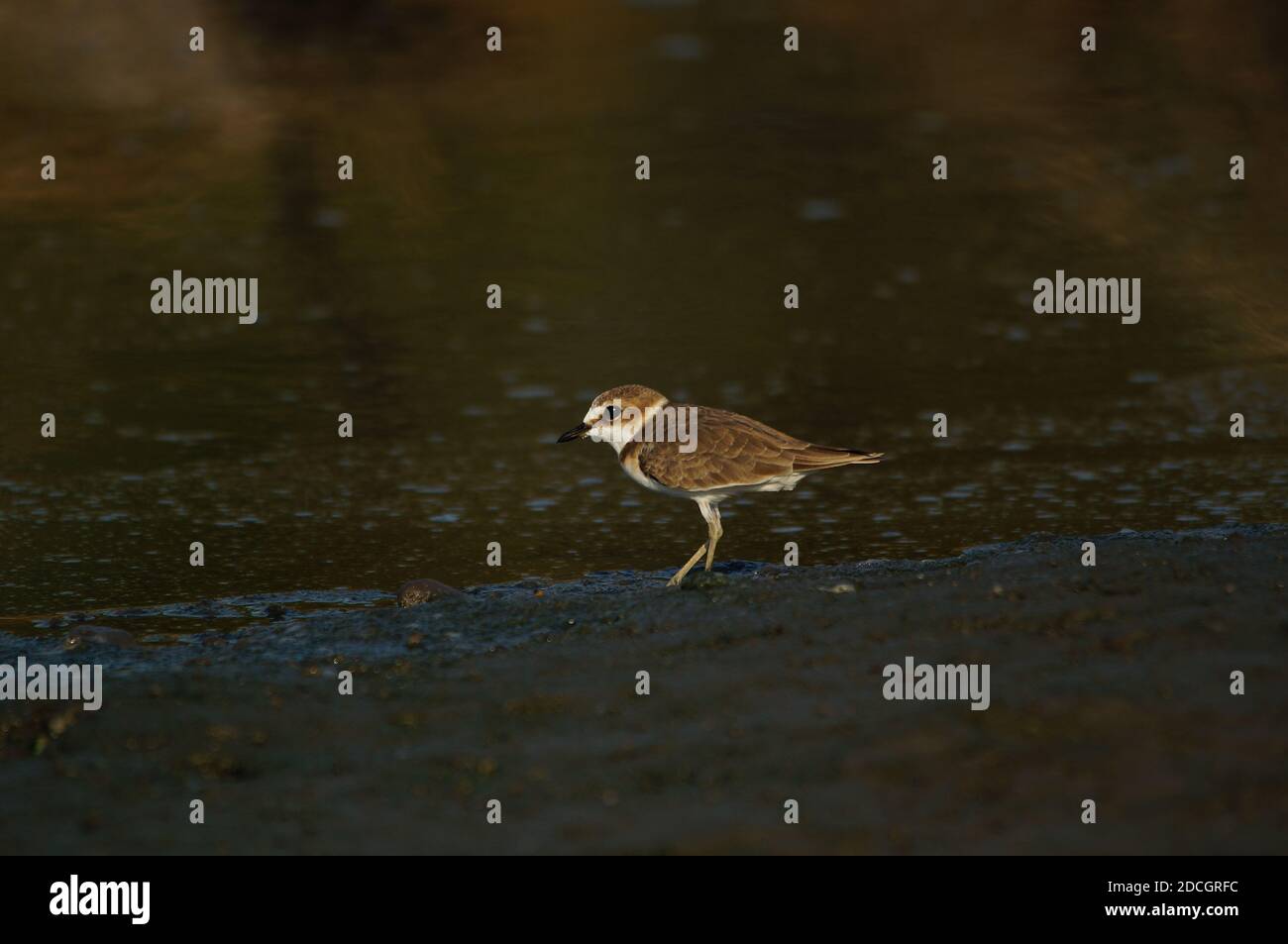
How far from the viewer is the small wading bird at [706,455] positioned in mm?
8711

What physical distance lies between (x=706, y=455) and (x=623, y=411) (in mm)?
701

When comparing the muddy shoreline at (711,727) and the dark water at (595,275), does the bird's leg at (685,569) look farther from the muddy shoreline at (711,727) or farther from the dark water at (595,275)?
the dark water at (595,275)

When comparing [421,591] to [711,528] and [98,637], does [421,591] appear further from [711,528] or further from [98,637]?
[711,528]

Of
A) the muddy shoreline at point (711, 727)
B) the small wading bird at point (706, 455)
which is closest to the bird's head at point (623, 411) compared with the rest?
the small wading bird at point (706, 455)

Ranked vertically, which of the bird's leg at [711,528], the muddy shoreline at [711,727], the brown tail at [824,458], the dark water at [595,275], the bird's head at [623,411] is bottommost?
the muddy shoreline at [711,727]

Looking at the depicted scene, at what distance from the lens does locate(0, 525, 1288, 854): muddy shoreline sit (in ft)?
16.5

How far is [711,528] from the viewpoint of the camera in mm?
8953

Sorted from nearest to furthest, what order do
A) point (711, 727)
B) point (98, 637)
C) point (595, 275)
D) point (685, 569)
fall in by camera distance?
point (711, 727) < point (98, 637) < point (685, 569) < point (595, 275)

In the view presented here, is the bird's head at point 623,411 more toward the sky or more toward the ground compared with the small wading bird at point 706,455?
more toward the sky

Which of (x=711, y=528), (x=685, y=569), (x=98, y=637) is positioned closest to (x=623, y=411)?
(x=711, y=528)

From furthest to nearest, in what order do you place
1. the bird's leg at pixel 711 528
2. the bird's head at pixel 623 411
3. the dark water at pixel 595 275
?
the dark water at pixel 595 275, the bird's head at pixel 623 411, the bird's leg at pixel 711 528

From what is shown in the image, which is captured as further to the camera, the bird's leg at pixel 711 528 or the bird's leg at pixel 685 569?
the bird's leg at pixel 711 528

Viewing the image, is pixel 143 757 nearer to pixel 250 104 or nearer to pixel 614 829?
pixel 614 829

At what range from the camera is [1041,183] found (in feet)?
61.8
